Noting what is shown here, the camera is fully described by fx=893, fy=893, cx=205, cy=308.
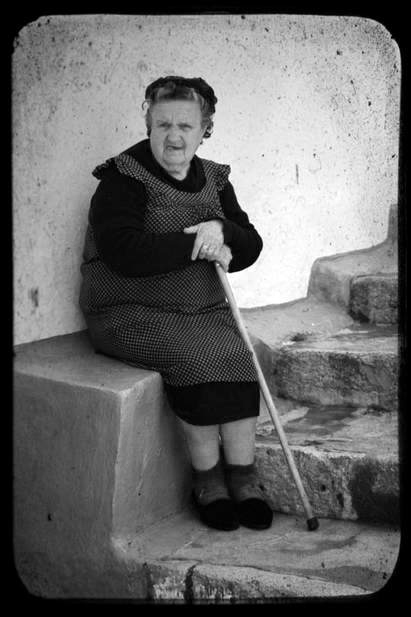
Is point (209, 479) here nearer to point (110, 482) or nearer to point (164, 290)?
point (110, 482)

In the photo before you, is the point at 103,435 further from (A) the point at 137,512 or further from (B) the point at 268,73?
(B) the point at 268,73

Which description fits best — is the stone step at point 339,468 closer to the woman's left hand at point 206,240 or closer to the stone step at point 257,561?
the stone step at point 257,561

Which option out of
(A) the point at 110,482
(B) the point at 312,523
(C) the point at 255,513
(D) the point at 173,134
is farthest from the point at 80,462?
(D) the point at 173,134

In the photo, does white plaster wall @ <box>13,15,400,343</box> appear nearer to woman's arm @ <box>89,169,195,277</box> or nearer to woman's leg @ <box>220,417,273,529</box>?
woman's arm @ <box>89,169,195,277</box>

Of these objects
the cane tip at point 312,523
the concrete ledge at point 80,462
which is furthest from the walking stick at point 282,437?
the concrete ledge at point 80,462

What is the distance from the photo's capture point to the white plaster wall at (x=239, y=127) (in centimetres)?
240

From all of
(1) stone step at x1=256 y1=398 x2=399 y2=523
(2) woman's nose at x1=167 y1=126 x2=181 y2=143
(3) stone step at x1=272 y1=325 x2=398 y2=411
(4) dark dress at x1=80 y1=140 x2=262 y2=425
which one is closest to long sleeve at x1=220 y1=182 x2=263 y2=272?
(4) dark dress at x1=80 y1=140 x2=262 y2=425

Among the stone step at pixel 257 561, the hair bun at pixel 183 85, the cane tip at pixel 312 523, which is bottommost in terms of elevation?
the stone step at pixel 257 561

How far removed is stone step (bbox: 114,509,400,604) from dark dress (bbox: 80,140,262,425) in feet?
1.06

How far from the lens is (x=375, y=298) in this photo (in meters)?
2.99

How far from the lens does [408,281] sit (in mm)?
2199

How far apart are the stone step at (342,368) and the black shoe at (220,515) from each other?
543mm

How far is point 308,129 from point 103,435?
4.39ft

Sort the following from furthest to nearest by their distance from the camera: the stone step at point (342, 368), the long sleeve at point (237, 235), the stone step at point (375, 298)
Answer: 1. the stone step at point (375, 298)
2. the stone step at point (342, 368)
3. the long sleeve at point (237, 235)
